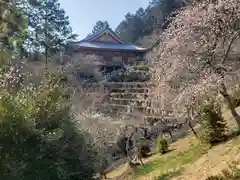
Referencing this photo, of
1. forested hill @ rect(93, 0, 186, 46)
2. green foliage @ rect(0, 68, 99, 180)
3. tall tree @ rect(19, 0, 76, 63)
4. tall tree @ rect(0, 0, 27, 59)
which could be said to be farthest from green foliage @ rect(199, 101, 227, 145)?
forested hill @ rect(93, 0, 186, 46)

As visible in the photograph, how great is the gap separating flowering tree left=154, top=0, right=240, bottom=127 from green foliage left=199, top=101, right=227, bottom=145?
643mm

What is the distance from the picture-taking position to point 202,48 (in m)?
10.4

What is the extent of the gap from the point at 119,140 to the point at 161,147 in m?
4.33

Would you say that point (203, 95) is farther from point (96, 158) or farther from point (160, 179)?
point (96, 158)

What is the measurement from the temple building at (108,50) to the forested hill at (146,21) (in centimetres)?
429

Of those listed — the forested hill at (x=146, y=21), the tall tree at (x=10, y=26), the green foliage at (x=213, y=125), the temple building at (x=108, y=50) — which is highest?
the forested hill at (x=146, y=21)

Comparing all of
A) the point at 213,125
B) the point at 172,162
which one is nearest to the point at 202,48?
the point at 213,125

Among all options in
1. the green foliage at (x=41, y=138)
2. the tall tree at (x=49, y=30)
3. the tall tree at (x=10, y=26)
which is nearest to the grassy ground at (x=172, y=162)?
the green foliage at (x=41, y=138)

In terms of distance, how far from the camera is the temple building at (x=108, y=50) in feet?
110

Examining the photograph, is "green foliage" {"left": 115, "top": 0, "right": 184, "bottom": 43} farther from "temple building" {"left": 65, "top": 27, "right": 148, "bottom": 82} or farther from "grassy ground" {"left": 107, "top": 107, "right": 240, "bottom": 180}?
"grassy ground" {"left": 107, "top": 107, "right": 240, "bottom": 180}

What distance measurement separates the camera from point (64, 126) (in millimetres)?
7473

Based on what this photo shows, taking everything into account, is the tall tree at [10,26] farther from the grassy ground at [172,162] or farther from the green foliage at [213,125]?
the green foliage at [213,125]

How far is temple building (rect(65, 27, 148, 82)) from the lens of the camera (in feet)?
110

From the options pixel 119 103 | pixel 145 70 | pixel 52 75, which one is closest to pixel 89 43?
pixel 145 70
